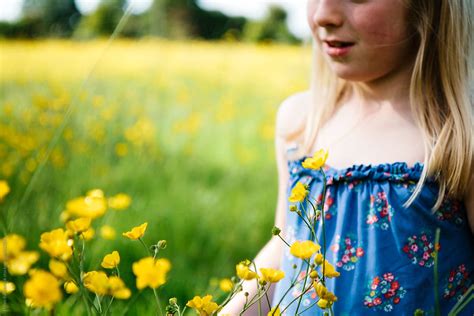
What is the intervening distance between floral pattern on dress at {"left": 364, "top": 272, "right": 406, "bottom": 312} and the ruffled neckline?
191mm

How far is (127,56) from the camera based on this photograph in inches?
247

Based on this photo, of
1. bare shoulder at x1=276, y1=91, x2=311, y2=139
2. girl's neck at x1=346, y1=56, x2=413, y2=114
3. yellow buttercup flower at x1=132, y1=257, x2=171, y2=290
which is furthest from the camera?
bare shoulder at x1=276, y1=91, x2=311, y2=139

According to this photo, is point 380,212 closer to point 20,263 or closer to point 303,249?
point 303,249

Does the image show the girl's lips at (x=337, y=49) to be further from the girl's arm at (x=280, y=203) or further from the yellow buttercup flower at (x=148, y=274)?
the yellow buttercup flower at (x=148, y=274)

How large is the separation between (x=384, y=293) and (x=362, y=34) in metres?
0.51

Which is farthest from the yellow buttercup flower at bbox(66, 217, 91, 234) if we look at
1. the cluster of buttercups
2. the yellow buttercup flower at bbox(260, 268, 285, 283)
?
the yellow buttercup flower at bbox(260, 268, 285, 283)

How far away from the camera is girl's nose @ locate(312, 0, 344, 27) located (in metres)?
1.25

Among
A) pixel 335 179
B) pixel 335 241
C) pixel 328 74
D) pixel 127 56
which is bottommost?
pixel 127 56

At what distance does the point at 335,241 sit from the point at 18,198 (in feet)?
4.68

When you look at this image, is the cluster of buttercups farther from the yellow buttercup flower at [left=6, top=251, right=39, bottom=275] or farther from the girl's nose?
the girl's nose

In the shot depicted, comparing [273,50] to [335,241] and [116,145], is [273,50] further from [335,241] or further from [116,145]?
[335,241]

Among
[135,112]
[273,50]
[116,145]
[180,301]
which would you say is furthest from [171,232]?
[273,50]

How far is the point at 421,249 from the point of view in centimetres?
122

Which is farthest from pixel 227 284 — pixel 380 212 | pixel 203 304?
pixel 380 212
